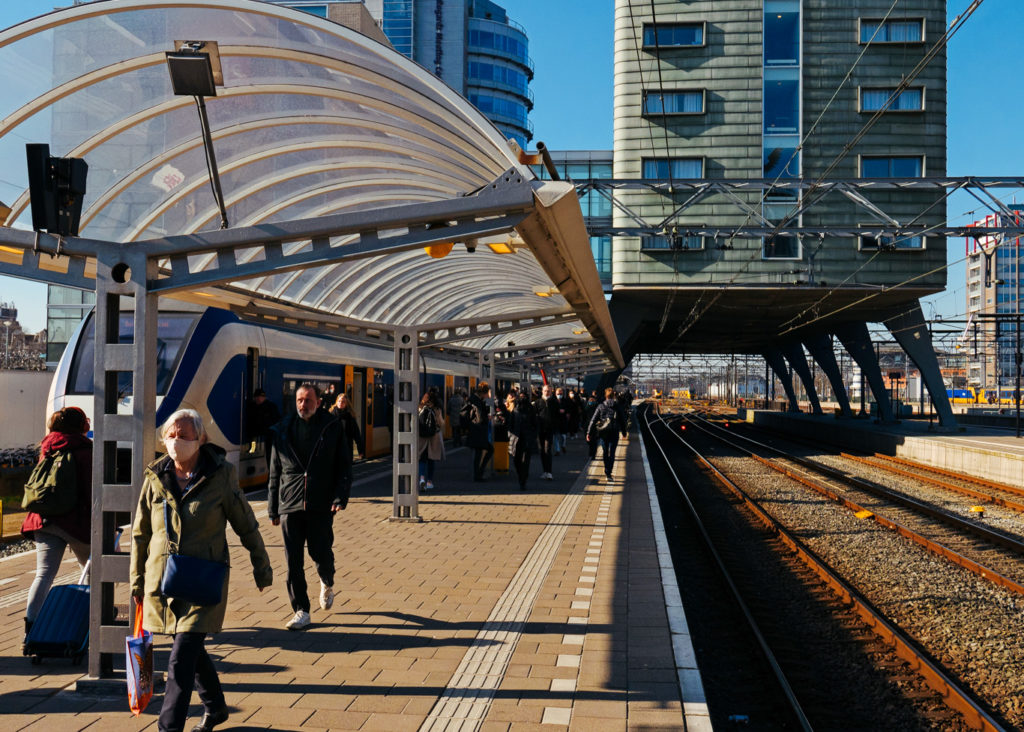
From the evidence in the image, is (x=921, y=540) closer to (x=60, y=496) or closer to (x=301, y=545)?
(x=301, y=545)

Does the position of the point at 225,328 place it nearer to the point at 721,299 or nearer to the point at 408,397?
the point at 408,397

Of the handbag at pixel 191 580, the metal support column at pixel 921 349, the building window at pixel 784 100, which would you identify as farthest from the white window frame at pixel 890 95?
the handbag at pixel 191 580

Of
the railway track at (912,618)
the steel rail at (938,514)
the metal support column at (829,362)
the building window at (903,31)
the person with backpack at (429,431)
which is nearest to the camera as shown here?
the railway track at (912,618)

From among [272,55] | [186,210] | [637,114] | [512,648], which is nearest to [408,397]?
[186,210]

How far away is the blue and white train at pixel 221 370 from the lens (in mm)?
11656

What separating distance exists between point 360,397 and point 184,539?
14.2 metres

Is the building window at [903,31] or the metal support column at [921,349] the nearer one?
the building window at [903,31]

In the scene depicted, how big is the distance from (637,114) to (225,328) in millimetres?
17972

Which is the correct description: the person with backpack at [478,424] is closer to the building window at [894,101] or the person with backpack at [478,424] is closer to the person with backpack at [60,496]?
the person with backpack at [60,496]

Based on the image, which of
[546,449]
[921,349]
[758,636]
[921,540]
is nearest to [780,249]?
[921,349]

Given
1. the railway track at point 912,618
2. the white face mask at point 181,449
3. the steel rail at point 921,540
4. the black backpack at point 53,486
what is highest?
the white face mask at point 181,449

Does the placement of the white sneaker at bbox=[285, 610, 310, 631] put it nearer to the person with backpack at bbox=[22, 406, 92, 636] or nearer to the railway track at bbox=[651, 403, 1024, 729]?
the person with backpack at bbox=[22, 406, 92, 636]

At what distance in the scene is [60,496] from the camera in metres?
5.20

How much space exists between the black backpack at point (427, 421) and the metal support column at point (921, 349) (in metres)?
21.1
